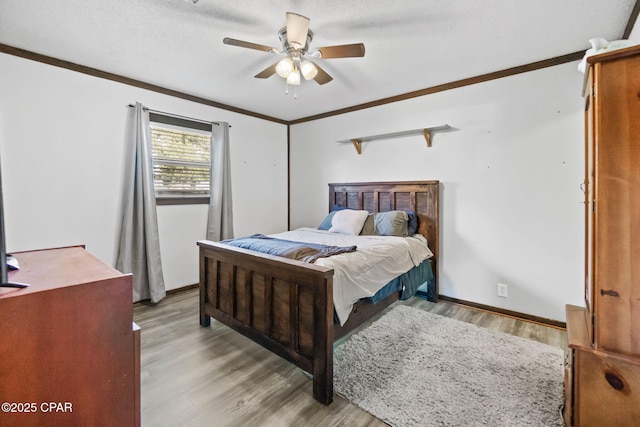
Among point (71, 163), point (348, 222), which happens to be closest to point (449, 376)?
point (348, 222)

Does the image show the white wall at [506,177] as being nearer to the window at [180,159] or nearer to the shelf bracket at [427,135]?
the shelf bracket at [427,135]

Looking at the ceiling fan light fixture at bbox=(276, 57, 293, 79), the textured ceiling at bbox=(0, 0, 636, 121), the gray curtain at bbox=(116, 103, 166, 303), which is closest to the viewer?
the textured ceiling at bbox=(0, 0, 636, 121)

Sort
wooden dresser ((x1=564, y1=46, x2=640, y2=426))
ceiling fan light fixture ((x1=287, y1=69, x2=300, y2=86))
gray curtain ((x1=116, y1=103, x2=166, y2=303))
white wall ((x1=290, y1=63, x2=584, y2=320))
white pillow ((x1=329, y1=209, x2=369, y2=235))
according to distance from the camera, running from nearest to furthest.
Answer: wooden dresser ((x1=564, y1=46, x2=640, y2=426)), ceiling fan light fixture ((x1=287, y1=69, x2=300, y2=86)), white wall ((x1=290, y1=63, x2=584, y2=320)), gray curtain ((x1=116, y1=103, x2=166, y2=303)), white pillow ((x1=329, y1=209, x2=369, y2=235))

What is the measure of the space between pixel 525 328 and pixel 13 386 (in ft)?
10.9

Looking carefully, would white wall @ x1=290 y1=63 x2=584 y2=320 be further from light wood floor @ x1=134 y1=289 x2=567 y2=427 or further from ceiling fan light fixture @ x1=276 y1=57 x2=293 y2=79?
ceiling fan light fixture @ x1=276 y1=57 x2=293 y2=79

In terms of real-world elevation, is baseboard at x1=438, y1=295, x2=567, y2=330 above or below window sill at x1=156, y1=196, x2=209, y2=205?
below

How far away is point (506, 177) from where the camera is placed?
287 cm

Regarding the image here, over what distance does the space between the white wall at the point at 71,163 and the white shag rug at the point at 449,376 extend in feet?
8.16

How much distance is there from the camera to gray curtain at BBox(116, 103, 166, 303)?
9.95 ft

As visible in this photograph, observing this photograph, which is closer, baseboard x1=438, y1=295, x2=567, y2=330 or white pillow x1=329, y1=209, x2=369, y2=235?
baseboard x1=438, y1=295, x2=567, y2=330

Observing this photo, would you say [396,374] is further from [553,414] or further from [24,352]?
[24,352]

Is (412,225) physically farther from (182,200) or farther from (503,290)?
(182,200)

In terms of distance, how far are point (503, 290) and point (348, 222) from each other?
1747 millimetres

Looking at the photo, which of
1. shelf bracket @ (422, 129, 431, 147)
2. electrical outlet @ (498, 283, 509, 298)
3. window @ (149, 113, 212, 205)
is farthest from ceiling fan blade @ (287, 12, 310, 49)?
electrical outlet @ (498, 283, 509, 298)
